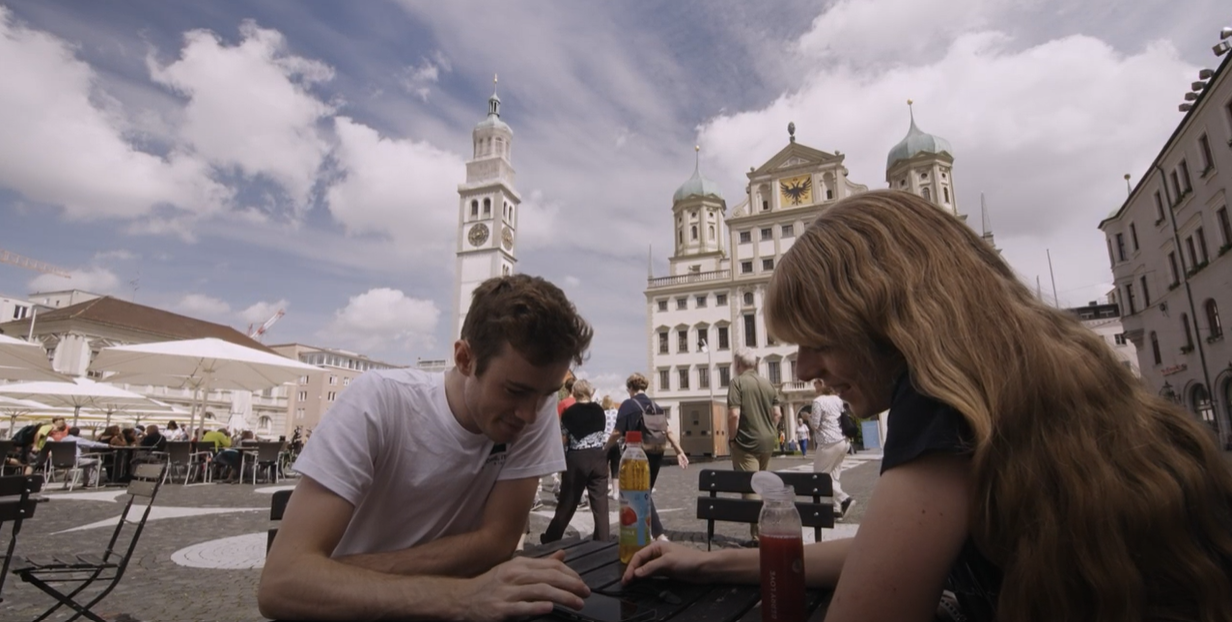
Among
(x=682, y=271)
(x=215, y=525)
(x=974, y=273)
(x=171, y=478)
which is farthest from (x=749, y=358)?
(x=682, y=271)

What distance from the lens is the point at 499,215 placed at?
72625 mm

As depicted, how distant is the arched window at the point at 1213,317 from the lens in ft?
70.9

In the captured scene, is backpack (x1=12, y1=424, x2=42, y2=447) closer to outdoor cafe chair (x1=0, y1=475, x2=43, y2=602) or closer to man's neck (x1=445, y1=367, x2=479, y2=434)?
outdoor cafe chair (x1=0, y1=475, x2=43, y2=602)

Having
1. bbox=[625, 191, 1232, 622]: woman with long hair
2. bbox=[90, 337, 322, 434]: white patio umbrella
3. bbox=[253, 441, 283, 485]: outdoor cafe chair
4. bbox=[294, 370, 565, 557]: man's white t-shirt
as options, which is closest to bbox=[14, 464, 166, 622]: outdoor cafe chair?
bbox=[294, 370, 565, 557]: man's white t-shirt

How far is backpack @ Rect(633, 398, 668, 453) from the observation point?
20.3 ft

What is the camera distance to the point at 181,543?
6.15 metres

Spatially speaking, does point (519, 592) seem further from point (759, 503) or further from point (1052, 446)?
point (759, 503)

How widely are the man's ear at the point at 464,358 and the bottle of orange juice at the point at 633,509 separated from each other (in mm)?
637

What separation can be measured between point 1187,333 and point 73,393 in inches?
1510

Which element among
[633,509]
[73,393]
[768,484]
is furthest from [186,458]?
[768,484]

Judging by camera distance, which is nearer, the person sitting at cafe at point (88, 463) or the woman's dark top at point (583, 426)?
the woman's dark top at point (583, 426)

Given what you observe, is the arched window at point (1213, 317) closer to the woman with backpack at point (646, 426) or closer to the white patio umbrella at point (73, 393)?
the woman with backpack at point (646, 426)

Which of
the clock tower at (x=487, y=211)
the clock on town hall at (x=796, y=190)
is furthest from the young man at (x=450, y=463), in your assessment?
the clock tower at (x=487, y=211)

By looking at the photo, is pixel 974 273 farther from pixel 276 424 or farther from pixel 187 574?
pixel 276 424
